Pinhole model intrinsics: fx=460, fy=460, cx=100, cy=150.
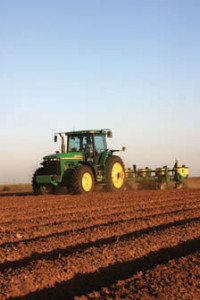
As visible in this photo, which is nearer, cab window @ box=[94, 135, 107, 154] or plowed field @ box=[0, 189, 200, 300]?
plowed field @ box=[0, 189, 200, 300]

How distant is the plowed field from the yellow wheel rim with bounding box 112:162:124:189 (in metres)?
5.80

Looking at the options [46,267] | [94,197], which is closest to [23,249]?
[46,267]

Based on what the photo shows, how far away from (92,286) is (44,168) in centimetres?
955

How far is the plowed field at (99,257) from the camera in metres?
3.96

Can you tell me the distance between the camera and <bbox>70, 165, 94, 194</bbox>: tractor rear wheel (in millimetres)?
12875

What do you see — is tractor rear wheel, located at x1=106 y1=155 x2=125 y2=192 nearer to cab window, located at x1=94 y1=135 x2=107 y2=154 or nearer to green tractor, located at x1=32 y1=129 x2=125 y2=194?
green tractor, located at x1=32 y1=129 x2=125 y2=194

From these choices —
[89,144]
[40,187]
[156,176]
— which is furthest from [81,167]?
[156,176]

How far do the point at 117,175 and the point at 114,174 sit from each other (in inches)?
7.0

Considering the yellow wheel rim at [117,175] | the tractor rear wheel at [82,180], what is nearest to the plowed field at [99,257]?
the tractor rear wheel at [82,180]

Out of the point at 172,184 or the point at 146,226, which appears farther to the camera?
the point at 172,184

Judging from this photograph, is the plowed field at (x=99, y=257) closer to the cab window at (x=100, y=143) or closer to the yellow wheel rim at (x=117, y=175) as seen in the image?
the cab window at (x=100, y=143)

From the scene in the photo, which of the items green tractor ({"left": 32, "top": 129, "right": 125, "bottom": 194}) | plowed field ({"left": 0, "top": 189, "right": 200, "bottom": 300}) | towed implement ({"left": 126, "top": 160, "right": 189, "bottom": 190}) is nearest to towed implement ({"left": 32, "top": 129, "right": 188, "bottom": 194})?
green tractor ({"left": 32, "top": 129, "right": 125, "bottom": 194})

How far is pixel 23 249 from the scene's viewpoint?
17.4 feet

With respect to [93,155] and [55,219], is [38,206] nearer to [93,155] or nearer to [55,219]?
[55,219]
